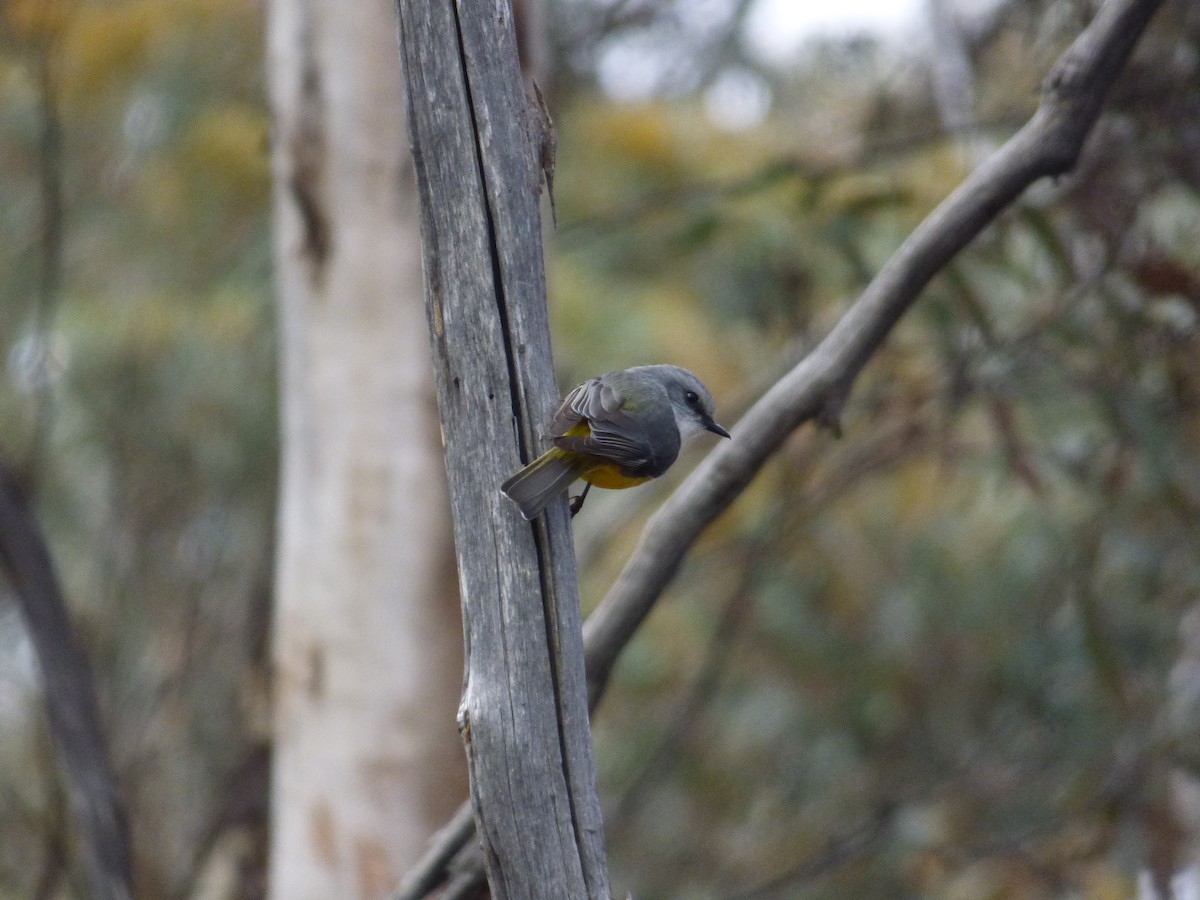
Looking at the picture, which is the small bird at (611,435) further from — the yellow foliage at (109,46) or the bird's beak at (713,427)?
the yellow foliage at (109,46)

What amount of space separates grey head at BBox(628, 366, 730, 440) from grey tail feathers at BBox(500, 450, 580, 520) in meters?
0.62

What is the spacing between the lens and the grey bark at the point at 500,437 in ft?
4.54

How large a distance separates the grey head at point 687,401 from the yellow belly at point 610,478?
0.63 feet

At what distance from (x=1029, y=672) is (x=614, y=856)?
131 inches

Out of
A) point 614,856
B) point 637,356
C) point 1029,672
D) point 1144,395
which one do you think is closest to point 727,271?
point 637,356

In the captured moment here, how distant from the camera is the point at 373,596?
2.84m

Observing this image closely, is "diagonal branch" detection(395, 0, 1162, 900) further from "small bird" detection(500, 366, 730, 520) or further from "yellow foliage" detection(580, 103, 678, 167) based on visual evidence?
"yellow foliage" detection(580, 103, 678, 167)

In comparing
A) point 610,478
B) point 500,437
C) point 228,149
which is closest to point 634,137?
point 228,149

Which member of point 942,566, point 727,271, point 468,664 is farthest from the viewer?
point 942,566

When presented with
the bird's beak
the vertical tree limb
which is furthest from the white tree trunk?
the bird's beak

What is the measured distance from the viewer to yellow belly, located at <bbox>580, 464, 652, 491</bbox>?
5.73 ft

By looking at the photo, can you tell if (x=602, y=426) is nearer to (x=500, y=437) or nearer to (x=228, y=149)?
(x=500, y=437)

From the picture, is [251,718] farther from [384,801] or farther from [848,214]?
[848,214]

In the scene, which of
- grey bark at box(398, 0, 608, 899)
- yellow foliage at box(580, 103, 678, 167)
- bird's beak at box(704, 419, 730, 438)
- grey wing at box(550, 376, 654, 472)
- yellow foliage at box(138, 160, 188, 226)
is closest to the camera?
grey bark at box(398, 0, 608, 899)
